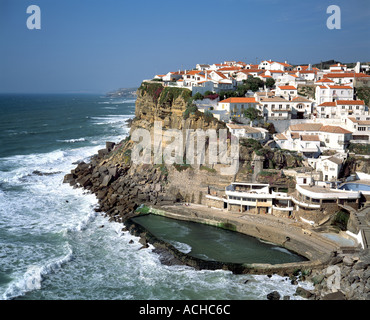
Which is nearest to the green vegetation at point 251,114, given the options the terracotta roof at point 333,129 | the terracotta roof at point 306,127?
the terracotta roof at point 306,127

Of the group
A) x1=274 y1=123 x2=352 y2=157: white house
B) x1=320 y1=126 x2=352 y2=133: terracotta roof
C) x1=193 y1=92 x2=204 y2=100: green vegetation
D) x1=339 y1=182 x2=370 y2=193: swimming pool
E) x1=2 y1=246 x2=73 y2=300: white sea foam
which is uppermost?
x1=193 y1=92 x2=204 y2=100: green vegetation

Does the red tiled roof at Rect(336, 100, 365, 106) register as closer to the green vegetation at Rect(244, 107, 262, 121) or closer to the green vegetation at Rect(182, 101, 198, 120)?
the green vegetation at Rect(244, 107, 262, 121)

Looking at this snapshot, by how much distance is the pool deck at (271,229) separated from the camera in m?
25.2

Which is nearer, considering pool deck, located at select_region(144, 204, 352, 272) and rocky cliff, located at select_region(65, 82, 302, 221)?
pool deck, located at select_region(144, 204, 352, 272)

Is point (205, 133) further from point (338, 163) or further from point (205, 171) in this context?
point (338, 163)

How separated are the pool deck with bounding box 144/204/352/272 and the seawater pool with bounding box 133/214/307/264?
1.57 feet

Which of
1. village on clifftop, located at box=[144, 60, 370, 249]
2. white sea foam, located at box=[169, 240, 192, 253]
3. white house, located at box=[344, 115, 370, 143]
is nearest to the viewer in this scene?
white sea foam, located at box=[169, 240, 192, 253]

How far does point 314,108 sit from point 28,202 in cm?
3282

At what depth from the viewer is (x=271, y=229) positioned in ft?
98.1

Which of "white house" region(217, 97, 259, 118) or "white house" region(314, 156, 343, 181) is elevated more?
"white house" region(217, 97, 259, 118)

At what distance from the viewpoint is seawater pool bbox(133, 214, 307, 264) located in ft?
88.3

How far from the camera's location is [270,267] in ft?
81.7

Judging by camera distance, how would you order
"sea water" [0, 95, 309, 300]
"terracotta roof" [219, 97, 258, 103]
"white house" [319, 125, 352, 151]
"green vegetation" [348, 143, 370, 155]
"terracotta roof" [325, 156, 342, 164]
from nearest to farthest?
1. "sea water" [0, 95, 309, 300]
2. "terracotta roof" [325, 156, 342, 164]
3. "green vegetation" [348, 143, 370, 155]
4. "white house" [319, 125, 352, 151]
5. "terracotta roof" [219, 97, 258, 103]

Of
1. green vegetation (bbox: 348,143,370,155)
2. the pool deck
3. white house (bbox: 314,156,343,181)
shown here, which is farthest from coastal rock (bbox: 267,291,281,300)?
green vegetation (bbox: 348,143,370,155)
